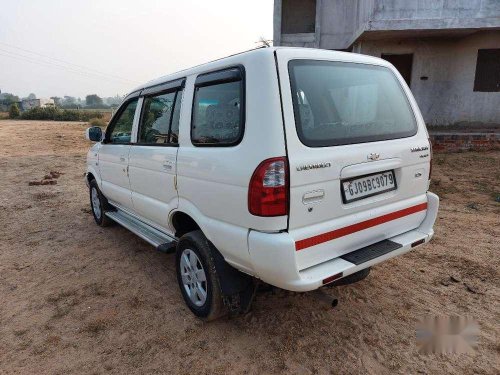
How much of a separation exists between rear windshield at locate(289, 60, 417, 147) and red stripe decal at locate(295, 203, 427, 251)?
0.56 meters

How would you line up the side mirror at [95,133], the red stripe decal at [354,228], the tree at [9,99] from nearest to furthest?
the red stripe decal at [354,228] → the side mirror at [95,133] → the tree at [9,99]

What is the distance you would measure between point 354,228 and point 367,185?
31cm

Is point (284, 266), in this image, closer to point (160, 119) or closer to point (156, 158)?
point (156, 158)

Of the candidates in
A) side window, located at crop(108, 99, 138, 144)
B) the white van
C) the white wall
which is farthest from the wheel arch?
the white wall

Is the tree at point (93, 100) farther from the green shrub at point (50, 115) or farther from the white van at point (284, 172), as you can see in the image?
the white van at point (284, 172)

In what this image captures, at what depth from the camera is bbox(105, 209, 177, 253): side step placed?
3.10 metres

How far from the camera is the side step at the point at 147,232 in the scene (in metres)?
3.10

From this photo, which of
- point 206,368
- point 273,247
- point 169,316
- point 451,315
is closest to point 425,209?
point 451,315

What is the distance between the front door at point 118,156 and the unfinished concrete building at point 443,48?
8.49 meters

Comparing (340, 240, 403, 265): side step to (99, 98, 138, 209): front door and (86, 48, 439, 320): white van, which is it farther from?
(99, 98, 138, 209): front door

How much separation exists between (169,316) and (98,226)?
289cm

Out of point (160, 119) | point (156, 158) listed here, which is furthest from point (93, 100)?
point (156, 158)

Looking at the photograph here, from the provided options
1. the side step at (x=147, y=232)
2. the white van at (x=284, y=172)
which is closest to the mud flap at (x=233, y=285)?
the white van at (x=284, y=172)

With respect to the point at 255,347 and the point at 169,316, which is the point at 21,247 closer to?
the point at 169,316
